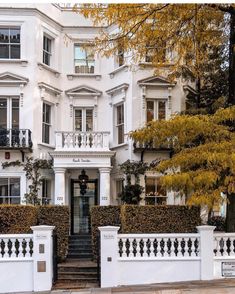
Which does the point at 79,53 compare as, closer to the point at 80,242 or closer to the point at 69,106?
the point at 69,106

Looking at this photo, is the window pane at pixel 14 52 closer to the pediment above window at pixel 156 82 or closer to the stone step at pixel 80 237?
the pediment above window at pixel 156 82

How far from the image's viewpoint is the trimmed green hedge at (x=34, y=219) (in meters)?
13.3

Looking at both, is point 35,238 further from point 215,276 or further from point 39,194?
point 39,194

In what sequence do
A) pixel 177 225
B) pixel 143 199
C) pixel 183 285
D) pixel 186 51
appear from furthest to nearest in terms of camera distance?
pixel 143 199 < pixel 186 51 < pixel 177 225 < pixel 183 285

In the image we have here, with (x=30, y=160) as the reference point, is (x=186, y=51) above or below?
above

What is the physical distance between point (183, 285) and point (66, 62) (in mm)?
13493

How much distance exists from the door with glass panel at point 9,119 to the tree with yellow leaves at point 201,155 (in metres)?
8.73

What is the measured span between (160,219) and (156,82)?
864 cm

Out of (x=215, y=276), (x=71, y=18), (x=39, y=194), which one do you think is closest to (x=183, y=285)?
(x=215, y=276)

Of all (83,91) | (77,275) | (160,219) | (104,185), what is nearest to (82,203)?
(104,185)

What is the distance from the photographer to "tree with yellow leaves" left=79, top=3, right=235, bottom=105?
12867mm

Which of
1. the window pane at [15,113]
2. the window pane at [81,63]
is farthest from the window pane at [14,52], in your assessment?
the window pane at [81,63]

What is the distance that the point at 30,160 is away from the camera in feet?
65.2

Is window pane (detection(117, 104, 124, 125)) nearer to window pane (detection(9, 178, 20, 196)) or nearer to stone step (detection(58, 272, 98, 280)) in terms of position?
window pane (detection(9, 178, 20, 196))
